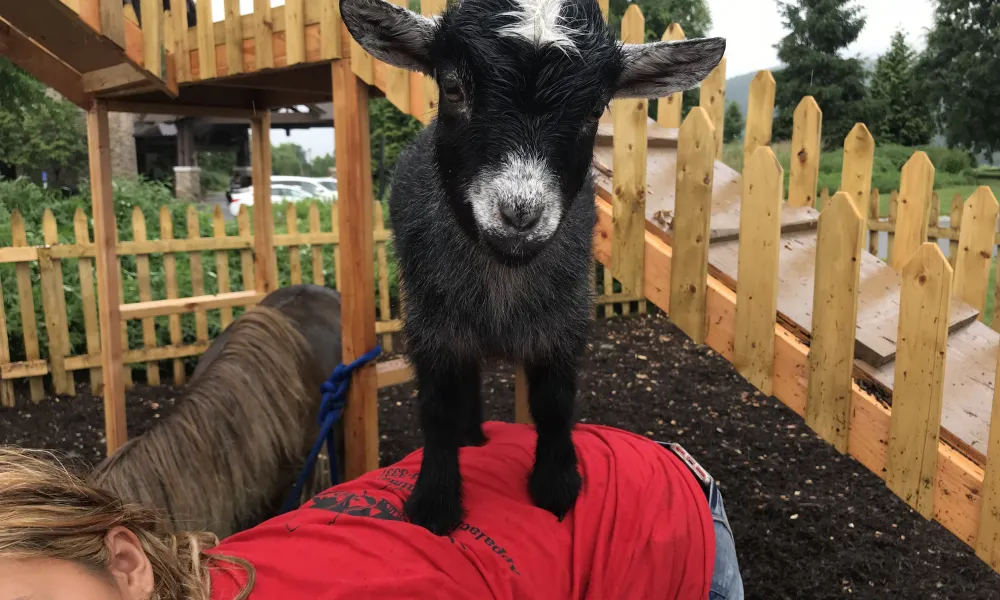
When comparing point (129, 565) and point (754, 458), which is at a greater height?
point (129, 565)

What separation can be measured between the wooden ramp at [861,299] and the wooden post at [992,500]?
0.35ft

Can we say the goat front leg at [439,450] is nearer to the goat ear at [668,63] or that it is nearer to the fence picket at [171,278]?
the goat ear at [668,63]

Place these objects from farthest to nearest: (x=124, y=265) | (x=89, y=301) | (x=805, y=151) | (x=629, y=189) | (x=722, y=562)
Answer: (x=124, y=265), (x=89, y=301), (x=805, y=151), (x=629, y=189), (x=722, y=562)

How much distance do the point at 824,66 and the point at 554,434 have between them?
27.0 meters

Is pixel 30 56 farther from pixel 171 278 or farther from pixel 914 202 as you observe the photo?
pixel 914 202

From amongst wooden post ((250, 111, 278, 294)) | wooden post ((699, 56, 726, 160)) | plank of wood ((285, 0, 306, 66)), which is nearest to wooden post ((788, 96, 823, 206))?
wooden post ((699, 56, 726, 160))

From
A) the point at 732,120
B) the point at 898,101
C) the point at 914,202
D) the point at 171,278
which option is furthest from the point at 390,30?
the point at 732,120

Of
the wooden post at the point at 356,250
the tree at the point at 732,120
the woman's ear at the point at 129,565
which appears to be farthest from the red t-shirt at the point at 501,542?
the tree at the point at 732,120

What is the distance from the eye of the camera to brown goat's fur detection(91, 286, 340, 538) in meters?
2.49

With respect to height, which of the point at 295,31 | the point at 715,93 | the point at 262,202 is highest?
the point at 295,31

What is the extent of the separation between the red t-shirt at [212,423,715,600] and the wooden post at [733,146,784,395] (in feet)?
1.76

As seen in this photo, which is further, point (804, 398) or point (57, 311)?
point (57, 311)

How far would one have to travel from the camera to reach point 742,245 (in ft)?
7.27

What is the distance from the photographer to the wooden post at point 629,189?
2268mm
